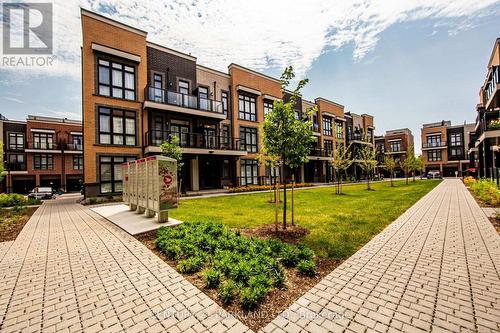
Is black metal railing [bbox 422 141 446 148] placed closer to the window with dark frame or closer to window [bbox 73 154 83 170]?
window [bbox 73 154 83 170]

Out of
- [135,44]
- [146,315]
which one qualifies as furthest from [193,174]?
[146,315]

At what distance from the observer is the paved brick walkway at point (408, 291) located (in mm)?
2629

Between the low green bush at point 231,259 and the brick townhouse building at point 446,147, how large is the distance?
61.3 meters

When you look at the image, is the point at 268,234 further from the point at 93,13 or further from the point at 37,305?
the point at 93,13

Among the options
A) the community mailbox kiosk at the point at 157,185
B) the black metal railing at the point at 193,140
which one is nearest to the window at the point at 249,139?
the black metal railing at the point at 193,140

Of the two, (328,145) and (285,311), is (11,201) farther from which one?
(328,145)

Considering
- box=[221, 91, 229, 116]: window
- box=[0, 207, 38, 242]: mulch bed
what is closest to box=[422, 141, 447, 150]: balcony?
box=[221, 91, 229, 116]: window

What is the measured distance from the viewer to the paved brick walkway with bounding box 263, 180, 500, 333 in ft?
8.63

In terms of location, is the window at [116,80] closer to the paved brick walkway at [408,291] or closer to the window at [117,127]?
the window at [117,127]

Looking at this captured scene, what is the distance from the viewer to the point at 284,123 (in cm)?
638

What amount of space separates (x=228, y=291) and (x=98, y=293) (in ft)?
6.73

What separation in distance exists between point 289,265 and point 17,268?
5373 millimetres

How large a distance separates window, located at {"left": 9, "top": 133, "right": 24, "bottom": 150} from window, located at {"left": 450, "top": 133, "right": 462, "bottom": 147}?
8646 cm

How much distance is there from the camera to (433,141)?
5666 centimetres
